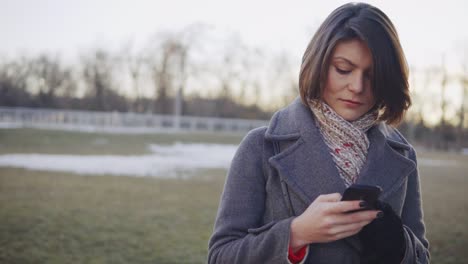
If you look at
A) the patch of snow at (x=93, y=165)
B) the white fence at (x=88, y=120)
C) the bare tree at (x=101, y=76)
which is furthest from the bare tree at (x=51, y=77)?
the patch of snow at (x=93, y=165)

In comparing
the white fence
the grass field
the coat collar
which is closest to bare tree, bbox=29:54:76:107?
the white fence

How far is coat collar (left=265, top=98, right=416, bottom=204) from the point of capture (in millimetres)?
1523

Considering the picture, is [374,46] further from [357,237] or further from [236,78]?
[236,78]

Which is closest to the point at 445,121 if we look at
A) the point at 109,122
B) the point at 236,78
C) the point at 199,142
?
the point at 236,78

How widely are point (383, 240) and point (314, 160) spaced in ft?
1.25

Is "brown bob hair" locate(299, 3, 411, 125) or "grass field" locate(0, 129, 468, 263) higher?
"brown bob hair" locate(299, 3, 411, 125)

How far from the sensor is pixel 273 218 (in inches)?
60.1

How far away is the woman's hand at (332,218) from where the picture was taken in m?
1.22

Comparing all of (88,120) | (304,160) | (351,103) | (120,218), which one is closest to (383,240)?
(304,160)

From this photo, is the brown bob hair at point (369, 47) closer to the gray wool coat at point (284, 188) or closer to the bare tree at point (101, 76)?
the gray wool coat at point (284, 188)

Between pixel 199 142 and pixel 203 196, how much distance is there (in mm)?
20176

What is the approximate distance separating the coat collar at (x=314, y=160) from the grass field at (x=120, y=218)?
14.5 ft

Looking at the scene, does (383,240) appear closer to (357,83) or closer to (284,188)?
(284,188)

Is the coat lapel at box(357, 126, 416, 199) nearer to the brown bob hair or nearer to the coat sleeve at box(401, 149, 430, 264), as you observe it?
the coat sleeve at box(401, 149, 430, 264)
